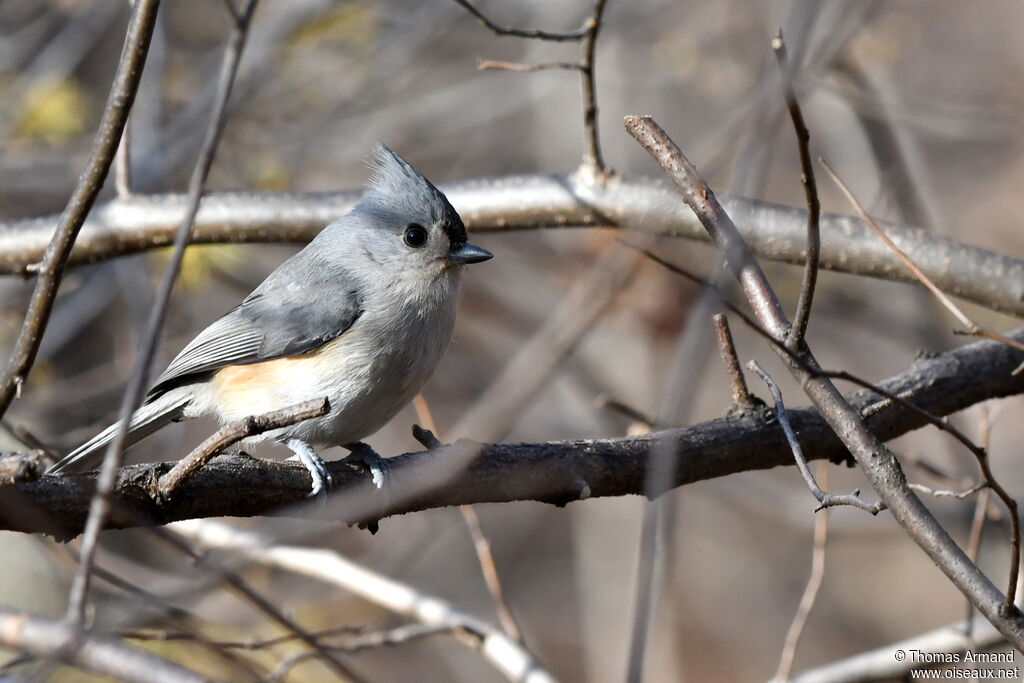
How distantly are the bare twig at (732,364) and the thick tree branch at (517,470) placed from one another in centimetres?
5

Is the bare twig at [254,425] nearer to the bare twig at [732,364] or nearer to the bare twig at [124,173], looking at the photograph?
the bare twig at [732,364]

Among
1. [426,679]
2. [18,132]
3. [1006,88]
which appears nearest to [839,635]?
[426,679]

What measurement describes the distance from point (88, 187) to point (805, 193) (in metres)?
1.29

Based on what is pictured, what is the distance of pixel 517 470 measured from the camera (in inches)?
88.6

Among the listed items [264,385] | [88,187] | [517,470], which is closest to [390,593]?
[264,385]

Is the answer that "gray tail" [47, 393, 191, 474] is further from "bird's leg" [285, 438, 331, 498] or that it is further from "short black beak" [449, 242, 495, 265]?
"short black beak" [449, 242, 495, 265]

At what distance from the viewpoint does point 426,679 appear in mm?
6727

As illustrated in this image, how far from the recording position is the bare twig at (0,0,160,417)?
5.82 feet

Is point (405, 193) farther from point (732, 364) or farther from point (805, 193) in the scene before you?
point (805, 193)

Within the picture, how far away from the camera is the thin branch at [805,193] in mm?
1415

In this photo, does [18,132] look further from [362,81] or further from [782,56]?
[782,56]

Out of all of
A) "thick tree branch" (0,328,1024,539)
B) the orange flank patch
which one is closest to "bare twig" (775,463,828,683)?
"thick tree branch" (0,328,1024,539)

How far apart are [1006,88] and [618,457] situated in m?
7.06

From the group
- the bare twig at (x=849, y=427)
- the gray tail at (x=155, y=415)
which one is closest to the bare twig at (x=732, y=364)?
the bare twig at (x=849, y=427)
